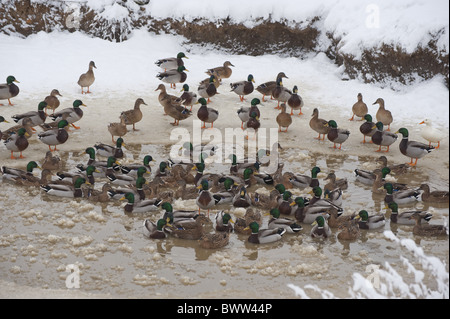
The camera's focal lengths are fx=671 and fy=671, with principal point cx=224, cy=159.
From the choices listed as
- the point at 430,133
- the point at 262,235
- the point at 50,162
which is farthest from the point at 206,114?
the point at 262,235

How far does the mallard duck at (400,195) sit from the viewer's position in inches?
440


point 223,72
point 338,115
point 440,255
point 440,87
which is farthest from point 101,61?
point 440,255

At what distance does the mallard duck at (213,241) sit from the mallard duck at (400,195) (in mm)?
3103

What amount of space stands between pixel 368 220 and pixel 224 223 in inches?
87.8

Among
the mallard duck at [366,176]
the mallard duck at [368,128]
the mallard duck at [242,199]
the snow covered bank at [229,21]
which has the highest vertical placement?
the snow covered bank at [229,21]

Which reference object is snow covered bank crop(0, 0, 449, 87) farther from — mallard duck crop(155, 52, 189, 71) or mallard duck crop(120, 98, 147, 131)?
mallard duck crop(120, 98, 147, 131)

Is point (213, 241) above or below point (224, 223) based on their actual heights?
below

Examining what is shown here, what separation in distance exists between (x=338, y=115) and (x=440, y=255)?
640 centimetres

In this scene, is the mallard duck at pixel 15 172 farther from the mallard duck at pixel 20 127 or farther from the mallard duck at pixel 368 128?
the mallard duck at pixel 368 128

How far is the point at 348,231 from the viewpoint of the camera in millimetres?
9953

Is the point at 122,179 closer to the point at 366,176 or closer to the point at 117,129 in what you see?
the point at 117,129

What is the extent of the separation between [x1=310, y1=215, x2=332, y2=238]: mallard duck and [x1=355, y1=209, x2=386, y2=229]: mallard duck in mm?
571

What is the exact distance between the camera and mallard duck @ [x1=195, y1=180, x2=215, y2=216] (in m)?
10.8

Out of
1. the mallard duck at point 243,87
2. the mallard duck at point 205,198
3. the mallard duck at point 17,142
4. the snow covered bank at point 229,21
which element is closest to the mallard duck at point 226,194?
the mallard duck at point 205,198
